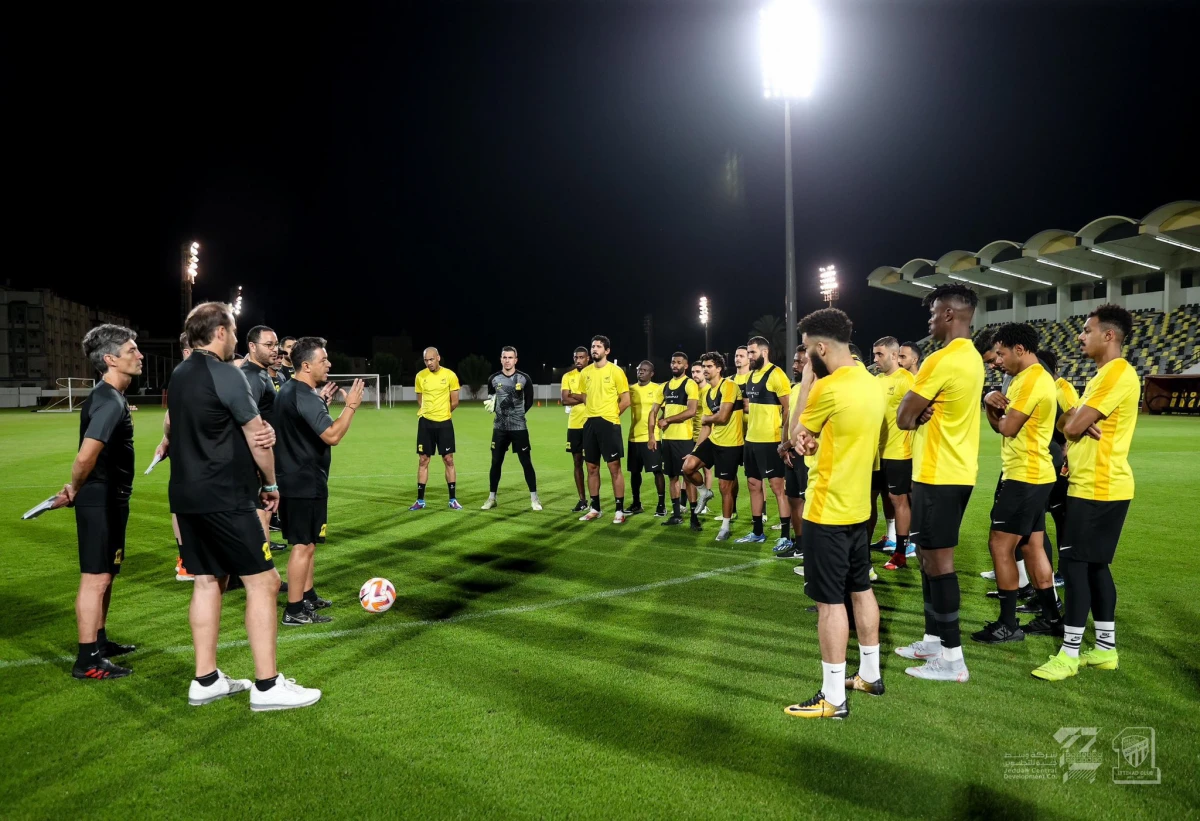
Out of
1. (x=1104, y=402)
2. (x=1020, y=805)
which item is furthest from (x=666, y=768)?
(x=1104, y=402)

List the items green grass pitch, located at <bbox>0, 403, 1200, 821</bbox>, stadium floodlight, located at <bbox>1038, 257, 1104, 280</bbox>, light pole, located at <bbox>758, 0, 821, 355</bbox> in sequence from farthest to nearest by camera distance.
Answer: stadium floodlight, located at <bbox>1038, 257, 1104, 280</bbox>
light pole, located at <bbox>758, 0, 821, 355</bbox>
green grass pitch, located at <bbox>0, 403, 1200, 821</bbox>

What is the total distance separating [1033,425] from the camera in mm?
4742

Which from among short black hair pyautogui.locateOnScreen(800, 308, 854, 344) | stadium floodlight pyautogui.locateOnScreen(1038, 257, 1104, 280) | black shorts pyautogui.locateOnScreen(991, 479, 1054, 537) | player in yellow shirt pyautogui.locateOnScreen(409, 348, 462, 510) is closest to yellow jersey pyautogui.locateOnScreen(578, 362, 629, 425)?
player in yellow shirt pyautogui.locateOnScreen(409, 348, 462, 510)

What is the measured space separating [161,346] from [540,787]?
114072mm

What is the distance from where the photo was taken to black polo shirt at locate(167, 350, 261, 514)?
3.65 m

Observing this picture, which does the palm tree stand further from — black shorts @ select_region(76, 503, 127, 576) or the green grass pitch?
black shorts @ select_region(76, 503, 127, 576)

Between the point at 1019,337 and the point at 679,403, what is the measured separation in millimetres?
4821

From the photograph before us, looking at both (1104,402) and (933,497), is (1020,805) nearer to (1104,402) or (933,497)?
(933,497)

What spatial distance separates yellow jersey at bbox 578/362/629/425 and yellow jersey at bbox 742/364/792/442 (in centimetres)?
214

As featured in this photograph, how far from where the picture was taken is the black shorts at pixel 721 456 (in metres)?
8.42

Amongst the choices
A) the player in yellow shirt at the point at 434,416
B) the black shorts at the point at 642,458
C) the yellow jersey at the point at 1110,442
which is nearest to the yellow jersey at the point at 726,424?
the black shorts at the point at 642,458

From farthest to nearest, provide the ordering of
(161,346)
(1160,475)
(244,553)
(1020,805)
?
(161,346), (1160,475), (244,553), (1020,805)

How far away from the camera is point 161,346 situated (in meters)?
98.8

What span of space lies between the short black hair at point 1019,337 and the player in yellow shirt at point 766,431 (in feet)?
9.30
